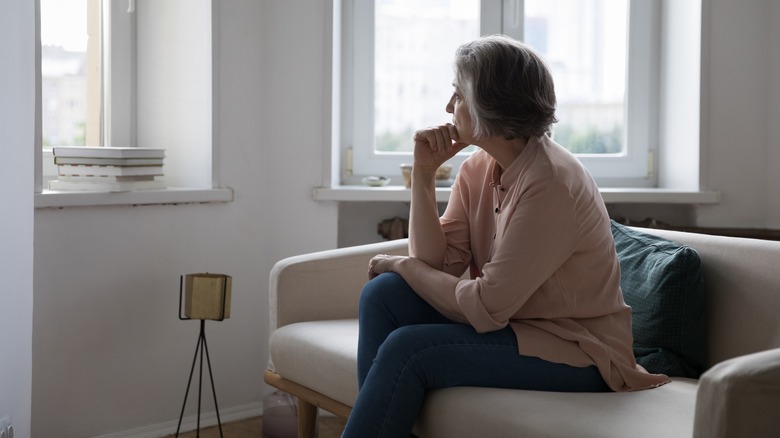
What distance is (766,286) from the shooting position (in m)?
1.96

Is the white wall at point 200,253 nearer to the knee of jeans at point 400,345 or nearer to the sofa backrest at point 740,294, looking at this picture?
the knee of jeans at point 400,345

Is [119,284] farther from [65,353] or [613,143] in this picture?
[613,143]

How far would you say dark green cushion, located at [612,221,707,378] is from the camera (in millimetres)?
2035

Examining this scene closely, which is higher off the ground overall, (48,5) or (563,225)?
(48,5)

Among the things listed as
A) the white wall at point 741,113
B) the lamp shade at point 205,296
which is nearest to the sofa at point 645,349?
the lamp shade at point 205,296

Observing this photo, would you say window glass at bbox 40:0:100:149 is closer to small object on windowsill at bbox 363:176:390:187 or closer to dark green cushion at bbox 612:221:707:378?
small object on windowsill at bbox 363:176:390:187

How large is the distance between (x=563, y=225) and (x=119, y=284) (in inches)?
60.0

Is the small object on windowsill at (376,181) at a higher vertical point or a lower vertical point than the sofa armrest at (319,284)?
higher

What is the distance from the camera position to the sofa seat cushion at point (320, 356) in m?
2.19

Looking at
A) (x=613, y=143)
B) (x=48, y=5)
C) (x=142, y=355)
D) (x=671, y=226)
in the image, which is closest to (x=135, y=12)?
(x=48, y=5)

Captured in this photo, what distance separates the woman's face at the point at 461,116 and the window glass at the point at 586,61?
1.35 metres

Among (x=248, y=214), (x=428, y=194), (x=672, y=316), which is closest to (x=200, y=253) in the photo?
(x=248, y=214)

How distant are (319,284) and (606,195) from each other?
1.05 metres

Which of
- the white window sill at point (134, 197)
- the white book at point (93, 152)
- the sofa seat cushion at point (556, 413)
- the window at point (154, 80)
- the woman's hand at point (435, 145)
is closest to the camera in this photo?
the sofa seat cushion at point (556, 413)
